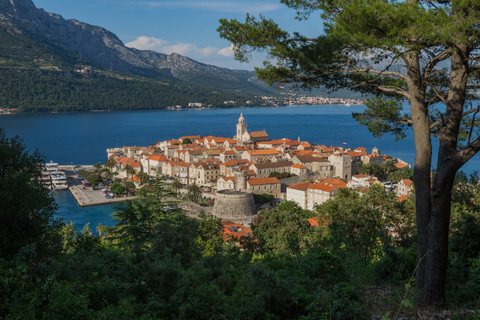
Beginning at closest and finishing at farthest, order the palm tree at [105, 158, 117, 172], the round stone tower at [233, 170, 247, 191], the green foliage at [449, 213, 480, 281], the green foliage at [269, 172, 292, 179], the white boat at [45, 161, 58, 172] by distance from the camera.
→ 1. the green foliage at [449, 213, 480, 281]
2. the round stone tower at [233, 170, 247, 191]
3. the green foliage at [269, 172, 292, 179]
4. the white boat at [45, 161, 58, 172]
5. the palm tree at [105, 158, 117, 172]

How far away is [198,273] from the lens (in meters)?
6.51

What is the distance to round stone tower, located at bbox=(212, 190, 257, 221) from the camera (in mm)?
39156

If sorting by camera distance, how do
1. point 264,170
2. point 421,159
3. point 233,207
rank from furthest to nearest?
point 264,170 < point 233,207 < point 421,159

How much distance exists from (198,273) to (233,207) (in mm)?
32807

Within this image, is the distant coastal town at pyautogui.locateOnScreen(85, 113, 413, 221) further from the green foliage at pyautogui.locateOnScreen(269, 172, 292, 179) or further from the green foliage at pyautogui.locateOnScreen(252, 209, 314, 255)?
the green foliage at pyautogui.locateOnScreen(252, 209, 314, 255)

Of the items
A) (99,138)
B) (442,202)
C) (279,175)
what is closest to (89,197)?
(279,175)

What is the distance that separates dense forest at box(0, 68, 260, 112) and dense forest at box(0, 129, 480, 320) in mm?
150919

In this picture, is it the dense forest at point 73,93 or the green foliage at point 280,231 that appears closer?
the green foliage at point 280,231

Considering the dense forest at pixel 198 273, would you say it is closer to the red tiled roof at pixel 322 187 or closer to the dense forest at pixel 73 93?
the red tiled roof at pixel 322 187

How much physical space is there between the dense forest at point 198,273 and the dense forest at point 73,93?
150919 millimetres

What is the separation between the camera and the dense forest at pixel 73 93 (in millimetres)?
143375

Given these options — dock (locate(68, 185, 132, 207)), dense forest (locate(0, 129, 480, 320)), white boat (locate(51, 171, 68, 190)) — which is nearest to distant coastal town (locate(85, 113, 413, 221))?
dock (locate(68, 185, 132, 207))

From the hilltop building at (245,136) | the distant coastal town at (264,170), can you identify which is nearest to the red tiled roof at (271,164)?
the distant coastal town at (264,170)

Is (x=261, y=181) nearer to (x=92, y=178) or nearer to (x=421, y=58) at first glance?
(x=92, y=178)
